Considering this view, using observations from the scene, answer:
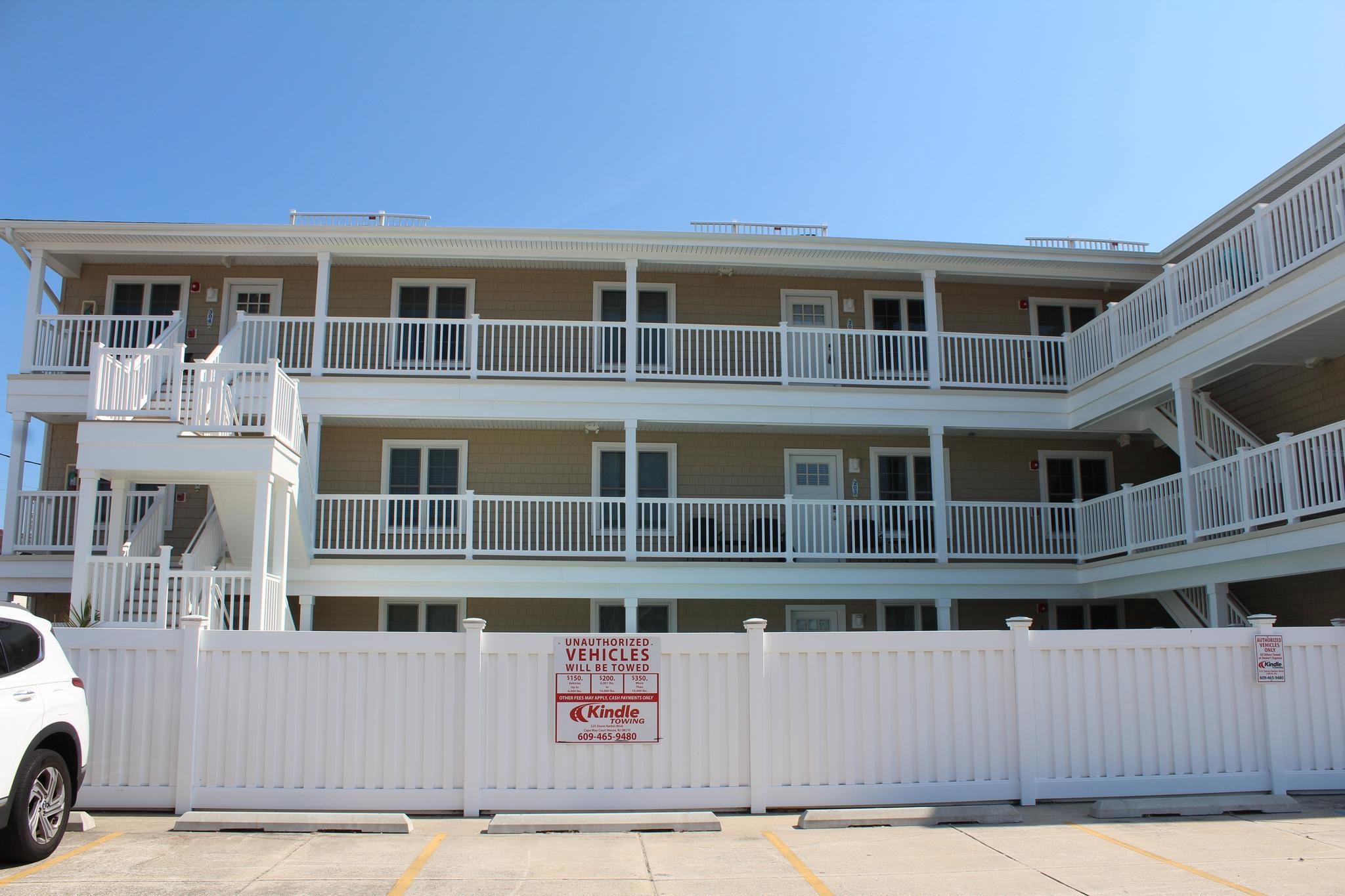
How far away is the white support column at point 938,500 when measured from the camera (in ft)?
59.2

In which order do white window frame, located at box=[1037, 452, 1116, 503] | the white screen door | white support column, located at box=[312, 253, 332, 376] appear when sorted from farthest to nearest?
white window frame, located at box=[1037, 452, 1116, 503], the white screen door, white support column, located at box=[312, 253, 332, 376]

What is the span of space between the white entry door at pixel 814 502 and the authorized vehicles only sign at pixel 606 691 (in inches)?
337

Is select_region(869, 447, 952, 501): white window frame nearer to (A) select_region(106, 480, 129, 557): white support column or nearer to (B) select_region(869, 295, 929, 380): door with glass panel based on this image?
(B) select_region(869, 295, 929, 380): door with glass panel

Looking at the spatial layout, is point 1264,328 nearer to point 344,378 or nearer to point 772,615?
point 772,615

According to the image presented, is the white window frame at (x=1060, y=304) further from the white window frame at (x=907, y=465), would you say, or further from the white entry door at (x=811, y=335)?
the white entry door at (x=811, y=335)

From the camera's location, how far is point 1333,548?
1280 centimetres

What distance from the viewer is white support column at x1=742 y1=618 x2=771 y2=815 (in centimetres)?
903

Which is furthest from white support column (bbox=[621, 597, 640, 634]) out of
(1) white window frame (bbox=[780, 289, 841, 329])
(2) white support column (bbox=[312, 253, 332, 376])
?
(1) white window frame (bbox=[780, 289, 841, 329])

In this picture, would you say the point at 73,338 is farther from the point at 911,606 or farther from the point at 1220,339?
the point at 1220,339

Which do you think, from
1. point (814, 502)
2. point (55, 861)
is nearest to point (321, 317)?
point (814, 502)

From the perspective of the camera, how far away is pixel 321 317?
59.2ft

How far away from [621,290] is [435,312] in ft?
11.4

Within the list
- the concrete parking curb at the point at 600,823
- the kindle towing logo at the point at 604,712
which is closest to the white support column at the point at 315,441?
the kindle towing logo at the point at 604,712

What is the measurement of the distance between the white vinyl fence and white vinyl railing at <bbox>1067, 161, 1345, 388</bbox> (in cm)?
678
